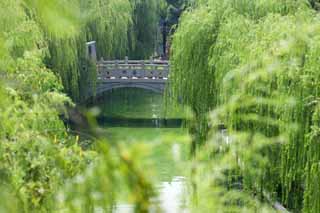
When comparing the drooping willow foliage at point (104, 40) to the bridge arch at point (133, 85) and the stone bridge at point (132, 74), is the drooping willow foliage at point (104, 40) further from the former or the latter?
the bridge arch at point (133, 85)

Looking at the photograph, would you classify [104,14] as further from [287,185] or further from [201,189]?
[201,189]

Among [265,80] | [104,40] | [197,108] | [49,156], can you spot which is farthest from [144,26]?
[49,156]

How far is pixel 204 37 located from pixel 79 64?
605cm

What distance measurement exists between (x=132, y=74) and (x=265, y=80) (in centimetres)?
1214

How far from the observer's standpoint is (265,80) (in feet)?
14.2

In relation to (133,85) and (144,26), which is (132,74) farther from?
(144,26)

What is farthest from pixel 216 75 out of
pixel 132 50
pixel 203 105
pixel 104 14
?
pixel 132 50

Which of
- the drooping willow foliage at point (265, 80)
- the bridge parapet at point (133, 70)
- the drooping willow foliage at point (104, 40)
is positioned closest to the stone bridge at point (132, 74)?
the bridge parapet at point (133, 70)

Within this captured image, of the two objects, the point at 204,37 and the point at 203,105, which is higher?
the point at 204,37

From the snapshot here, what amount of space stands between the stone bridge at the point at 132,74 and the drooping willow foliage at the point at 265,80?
6496 mm

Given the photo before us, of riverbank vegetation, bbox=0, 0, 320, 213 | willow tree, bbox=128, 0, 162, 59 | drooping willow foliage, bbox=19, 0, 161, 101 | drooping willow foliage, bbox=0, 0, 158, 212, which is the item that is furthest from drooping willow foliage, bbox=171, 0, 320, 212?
willow tree, bbox=128, 0, 162, 59

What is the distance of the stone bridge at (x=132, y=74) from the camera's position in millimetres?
16172

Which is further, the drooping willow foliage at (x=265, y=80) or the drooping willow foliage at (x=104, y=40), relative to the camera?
the drooping willow foliage at (x=104, y=40)

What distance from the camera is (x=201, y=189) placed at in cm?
140
